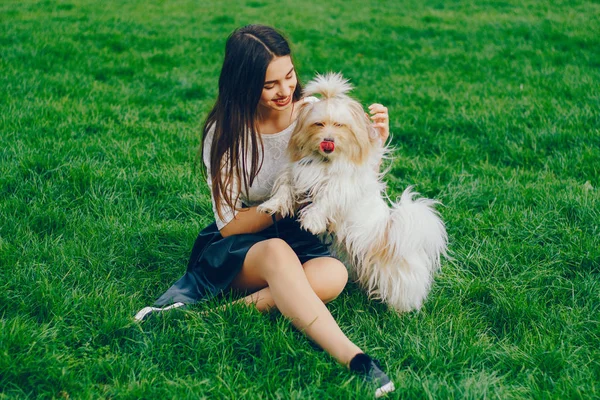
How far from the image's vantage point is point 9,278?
289 centimetres

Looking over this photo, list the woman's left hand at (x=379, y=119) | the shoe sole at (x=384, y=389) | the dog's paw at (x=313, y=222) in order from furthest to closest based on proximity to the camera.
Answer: the woman's left hand at (x=379, y=119) < the dog's paw at (x=313, y=222) < the shoe sole at (x=384, y=389)

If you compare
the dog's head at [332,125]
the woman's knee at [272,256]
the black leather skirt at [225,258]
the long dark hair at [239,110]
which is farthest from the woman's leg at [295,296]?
the dog's head at [332,125]

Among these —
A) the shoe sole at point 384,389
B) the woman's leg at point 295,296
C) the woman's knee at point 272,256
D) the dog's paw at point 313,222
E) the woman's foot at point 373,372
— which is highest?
the dog's paw at point 313,222

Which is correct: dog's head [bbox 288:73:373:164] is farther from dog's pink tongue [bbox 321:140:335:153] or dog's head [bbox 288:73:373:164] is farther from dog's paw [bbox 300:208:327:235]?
dog's paw [bbox 300:208:327:235]

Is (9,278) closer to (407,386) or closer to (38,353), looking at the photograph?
(38,353)

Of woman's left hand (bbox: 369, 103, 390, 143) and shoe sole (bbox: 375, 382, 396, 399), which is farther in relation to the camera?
woman's left hand (bbox: 369, 103, 390, 143)

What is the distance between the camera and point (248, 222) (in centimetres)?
282

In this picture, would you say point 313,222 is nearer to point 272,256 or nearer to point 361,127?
point 272,256

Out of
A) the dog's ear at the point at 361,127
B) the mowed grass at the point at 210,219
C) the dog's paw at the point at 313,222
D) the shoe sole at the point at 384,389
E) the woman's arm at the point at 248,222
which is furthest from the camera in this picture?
the woman's arm at the point at 248,222

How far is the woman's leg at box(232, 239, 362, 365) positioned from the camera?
2410mm

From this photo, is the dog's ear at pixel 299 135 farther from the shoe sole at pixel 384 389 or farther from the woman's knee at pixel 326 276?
the shoe sole at pixel 384 389

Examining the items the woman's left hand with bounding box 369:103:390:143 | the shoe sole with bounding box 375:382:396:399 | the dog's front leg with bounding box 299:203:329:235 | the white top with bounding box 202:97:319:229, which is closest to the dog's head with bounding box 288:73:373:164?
the woman's left hand with bounding box 369:103:390:143

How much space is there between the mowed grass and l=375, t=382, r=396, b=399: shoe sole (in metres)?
0.04

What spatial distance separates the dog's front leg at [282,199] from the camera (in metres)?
2.65
